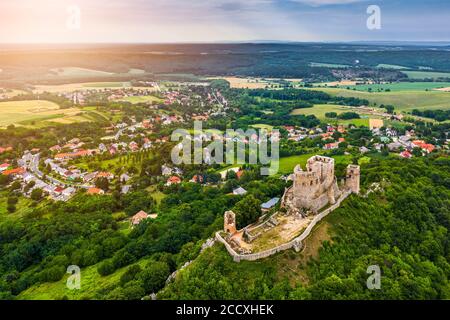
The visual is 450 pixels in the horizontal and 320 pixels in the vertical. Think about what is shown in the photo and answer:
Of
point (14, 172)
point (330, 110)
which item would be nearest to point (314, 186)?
Result: point (14, 172)

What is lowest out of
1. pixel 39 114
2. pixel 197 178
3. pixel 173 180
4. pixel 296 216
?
pixel 173 180

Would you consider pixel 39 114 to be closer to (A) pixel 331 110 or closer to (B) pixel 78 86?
(B) pixel 78 86

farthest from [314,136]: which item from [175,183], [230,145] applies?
[175,183]

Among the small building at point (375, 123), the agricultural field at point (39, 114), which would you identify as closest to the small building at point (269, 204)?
the small building at point (375, 123)

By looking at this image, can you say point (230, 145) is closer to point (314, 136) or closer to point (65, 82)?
point (314, 136)

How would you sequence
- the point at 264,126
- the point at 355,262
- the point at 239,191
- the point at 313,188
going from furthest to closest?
1. the point at 264,126
2. the point at 239,191
3. the point at 313,188
4. the point at 355,262

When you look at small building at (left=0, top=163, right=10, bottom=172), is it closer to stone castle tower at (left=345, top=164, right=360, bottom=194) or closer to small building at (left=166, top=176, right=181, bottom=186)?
small building at (left=166, top=176, right=181, bottom=186)
